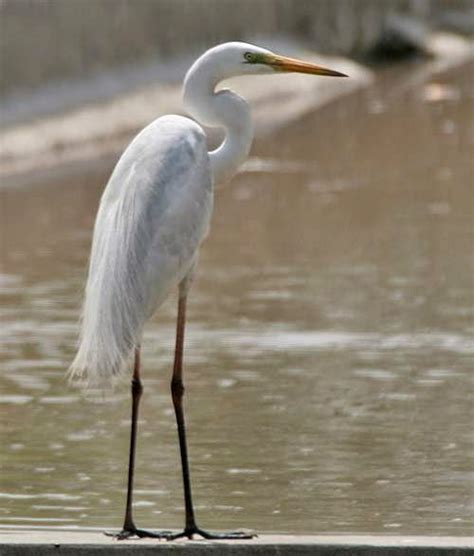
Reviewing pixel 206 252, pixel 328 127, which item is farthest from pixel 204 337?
pixel 328 127

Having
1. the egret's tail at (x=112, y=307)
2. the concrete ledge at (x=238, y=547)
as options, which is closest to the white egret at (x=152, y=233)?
the egret's tail at (x=112, y=307)

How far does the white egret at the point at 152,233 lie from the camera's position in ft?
20.4

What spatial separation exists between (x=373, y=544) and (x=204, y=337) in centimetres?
551

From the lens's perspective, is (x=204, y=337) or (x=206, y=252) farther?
(x=206, y=252)

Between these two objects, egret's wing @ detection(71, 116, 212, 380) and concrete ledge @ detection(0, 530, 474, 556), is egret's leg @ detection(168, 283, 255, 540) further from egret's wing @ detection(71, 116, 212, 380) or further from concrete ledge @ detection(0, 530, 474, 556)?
concrete ledge @ detection(0, 530, 474, 556)

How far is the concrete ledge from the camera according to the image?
5941mm

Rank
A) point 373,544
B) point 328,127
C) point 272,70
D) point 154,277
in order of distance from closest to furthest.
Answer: point 373,544, point 154,277, point 272,70, point 328,127

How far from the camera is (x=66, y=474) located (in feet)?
26.6

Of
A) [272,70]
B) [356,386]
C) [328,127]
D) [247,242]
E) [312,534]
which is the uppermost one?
[272,70]

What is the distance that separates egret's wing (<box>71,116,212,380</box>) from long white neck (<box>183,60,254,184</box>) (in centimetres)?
22

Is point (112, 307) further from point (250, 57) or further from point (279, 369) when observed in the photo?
point (279, 369)

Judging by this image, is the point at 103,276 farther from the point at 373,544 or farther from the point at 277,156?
the point at 277,156

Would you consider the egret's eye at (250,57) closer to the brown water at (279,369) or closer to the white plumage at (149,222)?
the white plumage at (149,222)

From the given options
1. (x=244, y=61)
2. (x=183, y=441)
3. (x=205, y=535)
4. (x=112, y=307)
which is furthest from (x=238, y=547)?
(x=244, y=61)
